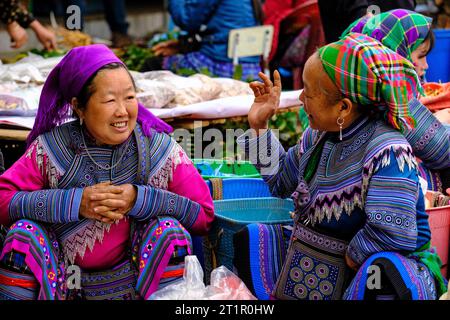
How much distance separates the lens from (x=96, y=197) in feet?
9.27

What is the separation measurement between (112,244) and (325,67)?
1.03m

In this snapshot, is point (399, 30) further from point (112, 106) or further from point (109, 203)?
point (109, 203)

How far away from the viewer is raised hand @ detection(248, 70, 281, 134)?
9.83ft

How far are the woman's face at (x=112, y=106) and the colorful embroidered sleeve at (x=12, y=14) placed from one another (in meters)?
2.86

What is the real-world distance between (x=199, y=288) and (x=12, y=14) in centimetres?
350

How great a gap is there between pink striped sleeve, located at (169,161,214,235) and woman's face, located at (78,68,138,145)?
0.26 m

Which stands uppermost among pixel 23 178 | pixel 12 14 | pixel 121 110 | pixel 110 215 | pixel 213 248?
pixel 12 14

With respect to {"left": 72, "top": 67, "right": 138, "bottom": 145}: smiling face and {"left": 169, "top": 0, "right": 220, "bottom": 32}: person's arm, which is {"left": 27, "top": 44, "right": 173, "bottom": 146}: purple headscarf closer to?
{"left": 72, "top": 67, "right": 138, "bottom": 145}: smiling face

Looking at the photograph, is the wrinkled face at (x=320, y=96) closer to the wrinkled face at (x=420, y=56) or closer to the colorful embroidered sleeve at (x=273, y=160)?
the colorful embroidered sleeve at (x=273, y=160)

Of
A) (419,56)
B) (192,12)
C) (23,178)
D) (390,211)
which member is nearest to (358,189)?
(390,211)

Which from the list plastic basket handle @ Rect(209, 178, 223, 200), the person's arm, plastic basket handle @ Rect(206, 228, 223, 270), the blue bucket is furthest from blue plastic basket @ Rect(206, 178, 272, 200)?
the person's arm

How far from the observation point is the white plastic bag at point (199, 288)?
Result: 2646mm

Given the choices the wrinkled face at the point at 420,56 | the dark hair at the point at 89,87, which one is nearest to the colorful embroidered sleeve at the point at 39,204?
the dark hair at the point at 89,87

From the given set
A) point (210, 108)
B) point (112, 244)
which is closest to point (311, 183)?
point (112, 244)
